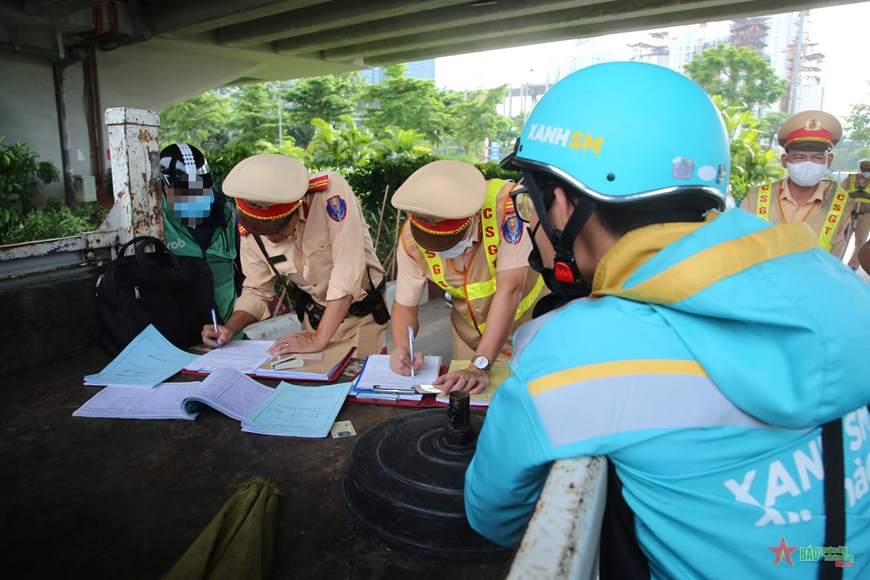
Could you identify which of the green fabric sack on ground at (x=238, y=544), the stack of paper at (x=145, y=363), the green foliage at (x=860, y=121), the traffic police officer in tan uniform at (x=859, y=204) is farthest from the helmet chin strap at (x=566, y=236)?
the green foliage at (x=860, y=121)

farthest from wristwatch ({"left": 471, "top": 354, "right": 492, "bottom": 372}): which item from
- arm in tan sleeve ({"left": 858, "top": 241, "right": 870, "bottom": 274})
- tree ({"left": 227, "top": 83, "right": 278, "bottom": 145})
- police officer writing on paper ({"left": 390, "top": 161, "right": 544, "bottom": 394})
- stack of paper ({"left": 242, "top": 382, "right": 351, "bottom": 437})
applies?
tree ({"left": 227, "top": 83, "right": 278, "bottom": 145})

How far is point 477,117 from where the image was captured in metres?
33.7

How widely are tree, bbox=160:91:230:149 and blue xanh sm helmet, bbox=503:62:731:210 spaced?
31.6 m

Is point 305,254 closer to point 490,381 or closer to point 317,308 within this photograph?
point 317,308

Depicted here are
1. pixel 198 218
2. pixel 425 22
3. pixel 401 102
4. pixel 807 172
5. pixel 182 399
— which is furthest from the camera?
pixel 401 102

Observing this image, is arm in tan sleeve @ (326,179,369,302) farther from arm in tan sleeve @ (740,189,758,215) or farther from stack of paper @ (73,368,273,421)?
arm in tan sleeve @ (740,189,758,215)

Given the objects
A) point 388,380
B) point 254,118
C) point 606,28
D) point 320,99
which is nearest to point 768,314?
point 388,380

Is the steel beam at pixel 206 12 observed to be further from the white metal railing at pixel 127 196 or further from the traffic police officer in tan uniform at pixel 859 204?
the traffic police officer in tan uniform at pixel 859 204

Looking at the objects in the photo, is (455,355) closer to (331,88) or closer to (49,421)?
(49,421)

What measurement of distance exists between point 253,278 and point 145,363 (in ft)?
2.43

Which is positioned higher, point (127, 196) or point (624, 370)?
point (127, 196)

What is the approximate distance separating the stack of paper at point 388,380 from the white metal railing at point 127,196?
1412 millimetres

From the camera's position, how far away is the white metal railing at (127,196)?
273cm

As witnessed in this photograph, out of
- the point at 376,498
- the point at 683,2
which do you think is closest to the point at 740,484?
the point at 376,498
